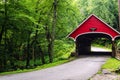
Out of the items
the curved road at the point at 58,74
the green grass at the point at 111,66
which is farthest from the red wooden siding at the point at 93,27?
the curved road at the point at 58,74

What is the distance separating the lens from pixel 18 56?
44688mm

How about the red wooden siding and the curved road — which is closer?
the curved road

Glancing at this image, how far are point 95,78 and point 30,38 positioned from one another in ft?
71.5

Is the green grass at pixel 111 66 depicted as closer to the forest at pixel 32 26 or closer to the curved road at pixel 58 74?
the curved road at pixel 58 74

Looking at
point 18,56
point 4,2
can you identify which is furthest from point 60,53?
point 4,2

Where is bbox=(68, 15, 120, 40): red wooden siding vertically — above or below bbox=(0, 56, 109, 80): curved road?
above

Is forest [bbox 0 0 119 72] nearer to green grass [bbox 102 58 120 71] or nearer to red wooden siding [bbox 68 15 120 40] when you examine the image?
red wooden siding [bbox 68 15 120 40]

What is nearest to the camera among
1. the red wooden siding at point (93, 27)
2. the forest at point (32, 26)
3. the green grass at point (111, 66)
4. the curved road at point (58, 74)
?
the curved road at point (58, 74)

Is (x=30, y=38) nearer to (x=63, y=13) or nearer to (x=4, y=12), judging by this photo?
(x=63, y=13)

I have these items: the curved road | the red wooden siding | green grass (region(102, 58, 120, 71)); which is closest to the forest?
the red wooden siding

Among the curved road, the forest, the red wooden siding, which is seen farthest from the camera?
the red wooden siding

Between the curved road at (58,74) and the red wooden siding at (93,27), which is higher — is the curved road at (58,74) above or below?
below

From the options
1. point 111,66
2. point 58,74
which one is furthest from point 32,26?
point 58,74

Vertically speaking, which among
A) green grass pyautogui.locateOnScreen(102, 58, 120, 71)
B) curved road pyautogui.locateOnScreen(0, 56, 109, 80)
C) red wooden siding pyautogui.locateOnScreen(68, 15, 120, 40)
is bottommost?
curved road pyautogui.locateOnScreen(0, 56, 109, 80)
